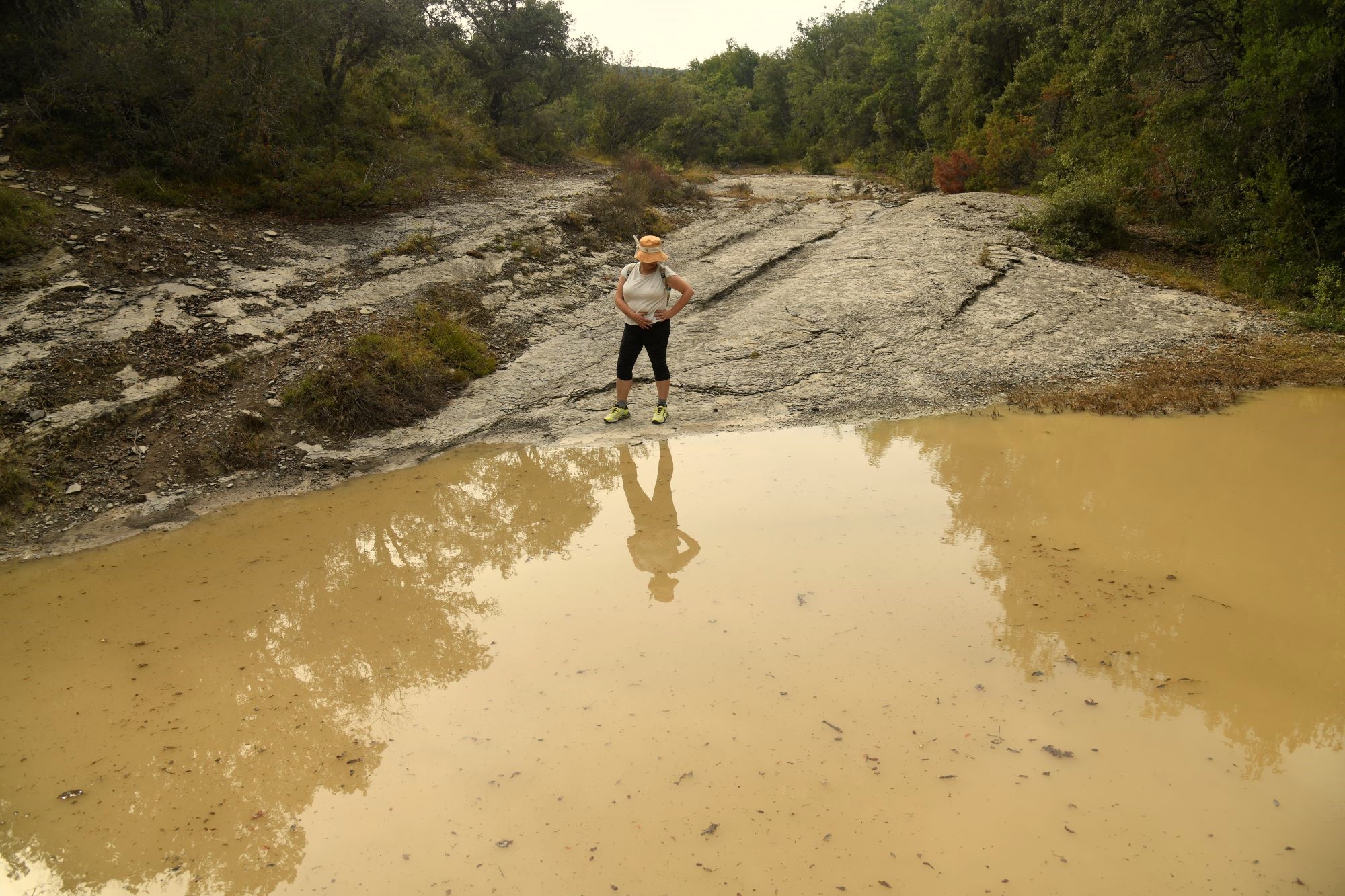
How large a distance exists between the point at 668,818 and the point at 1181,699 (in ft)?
7.75

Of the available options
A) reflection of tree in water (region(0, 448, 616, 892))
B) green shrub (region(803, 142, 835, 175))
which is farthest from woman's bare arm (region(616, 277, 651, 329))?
green shrub (region(803, 142, 835, 175))

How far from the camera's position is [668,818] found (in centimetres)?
281

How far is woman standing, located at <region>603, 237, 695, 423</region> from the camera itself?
6648 millimetres

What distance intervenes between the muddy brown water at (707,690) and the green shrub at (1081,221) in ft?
23.6

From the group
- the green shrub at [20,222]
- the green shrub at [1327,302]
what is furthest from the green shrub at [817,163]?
the green shrub at [20,222]

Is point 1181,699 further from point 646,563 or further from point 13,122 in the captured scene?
point 13,122

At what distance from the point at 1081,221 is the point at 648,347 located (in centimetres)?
926

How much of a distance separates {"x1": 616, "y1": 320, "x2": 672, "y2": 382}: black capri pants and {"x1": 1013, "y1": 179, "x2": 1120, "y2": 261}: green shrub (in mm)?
8158

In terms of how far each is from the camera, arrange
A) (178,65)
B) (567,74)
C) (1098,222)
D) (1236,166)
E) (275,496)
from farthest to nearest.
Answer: (567,74)
(1098,222)
(1236,166)
(178,65)
(275,496)

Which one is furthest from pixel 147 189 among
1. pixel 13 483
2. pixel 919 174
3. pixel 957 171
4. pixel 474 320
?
pixel 919 174

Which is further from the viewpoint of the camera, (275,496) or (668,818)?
(275,496)

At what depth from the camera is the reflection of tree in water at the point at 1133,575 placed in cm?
329

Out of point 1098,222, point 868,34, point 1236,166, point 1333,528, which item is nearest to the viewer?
point 1333,528

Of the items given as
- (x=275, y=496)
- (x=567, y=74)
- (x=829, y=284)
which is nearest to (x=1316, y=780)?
(x=275, y=496)
